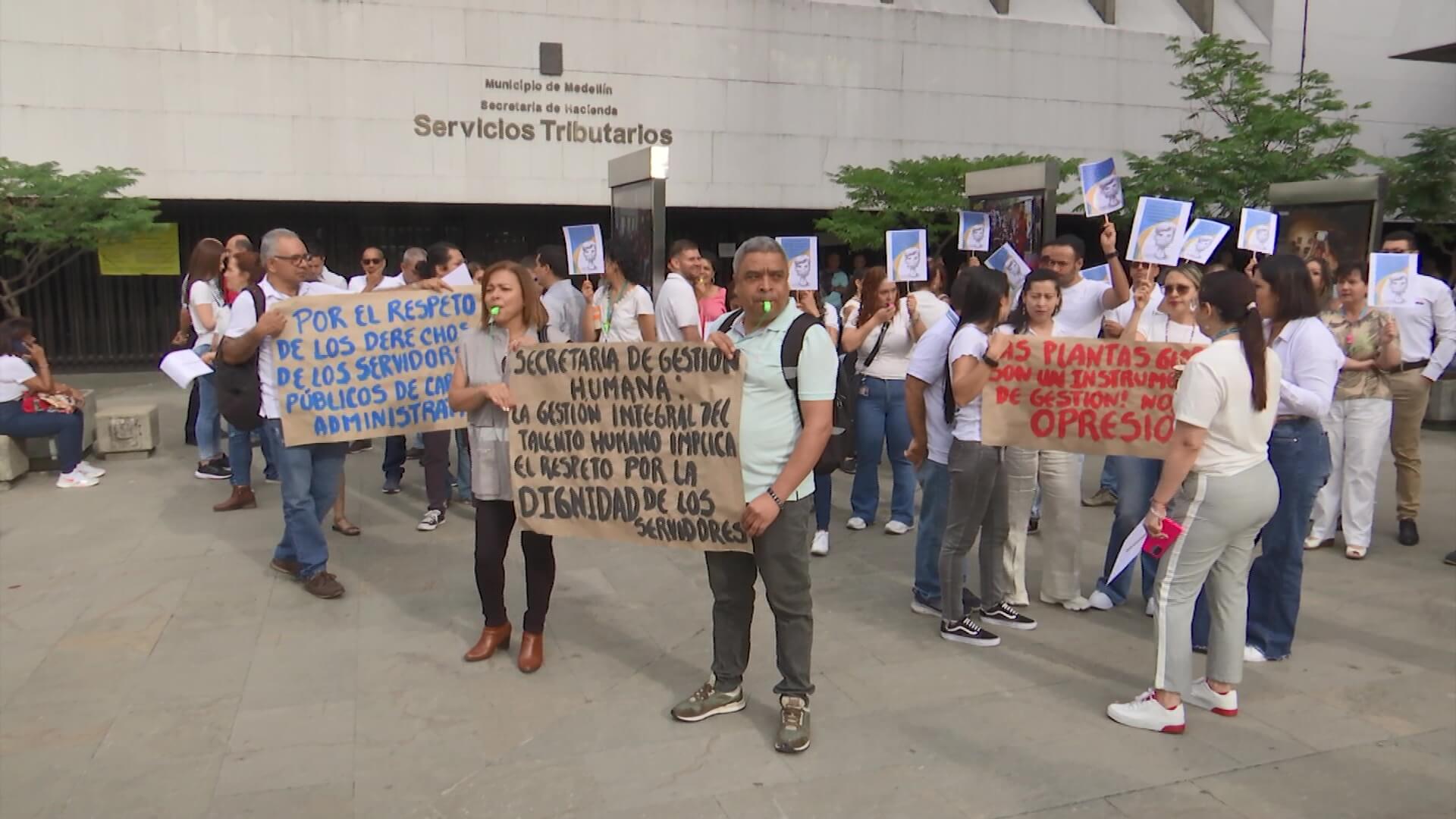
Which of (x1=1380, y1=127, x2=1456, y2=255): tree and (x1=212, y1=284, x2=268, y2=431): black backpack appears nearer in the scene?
(x1=212, y1=284, x2=268, y2=431): black backpack

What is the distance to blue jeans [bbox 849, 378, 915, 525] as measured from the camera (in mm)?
7176

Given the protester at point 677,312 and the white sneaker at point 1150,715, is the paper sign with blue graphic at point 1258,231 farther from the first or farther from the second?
the white sneaker at point 1150,715

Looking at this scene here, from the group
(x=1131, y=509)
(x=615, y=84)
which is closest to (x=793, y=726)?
(x=1131, y=509)

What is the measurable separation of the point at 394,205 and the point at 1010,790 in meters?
17.7

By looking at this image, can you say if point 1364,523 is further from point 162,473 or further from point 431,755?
point 162,473

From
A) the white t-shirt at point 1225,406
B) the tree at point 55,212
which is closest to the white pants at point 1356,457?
the white t-shirt at point 1225,406

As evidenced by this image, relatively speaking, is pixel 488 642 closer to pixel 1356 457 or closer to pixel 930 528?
pixel 930 528

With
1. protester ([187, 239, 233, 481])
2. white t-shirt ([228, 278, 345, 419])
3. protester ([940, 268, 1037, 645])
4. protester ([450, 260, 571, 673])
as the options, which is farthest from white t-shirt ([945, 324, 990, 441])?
protester ([187, 239, 233, 481])

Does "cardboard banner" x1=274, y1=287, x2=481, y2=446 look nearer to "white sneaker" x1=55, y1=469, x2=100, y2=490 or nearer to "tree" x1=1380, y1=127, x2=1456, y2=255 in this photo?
"white sneaker" x1=55, y1=469, x2=100, y2=490

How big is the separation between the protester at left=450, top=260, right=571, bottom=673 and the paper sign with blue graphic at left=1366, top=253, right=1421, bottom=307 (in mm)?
5566

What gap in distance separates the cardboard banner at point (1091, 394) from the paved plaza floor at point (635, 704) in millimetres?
977

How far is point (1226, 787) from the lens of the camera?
12.2ft

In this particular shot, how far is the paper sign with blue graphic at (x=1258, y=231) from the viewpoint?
312 inches

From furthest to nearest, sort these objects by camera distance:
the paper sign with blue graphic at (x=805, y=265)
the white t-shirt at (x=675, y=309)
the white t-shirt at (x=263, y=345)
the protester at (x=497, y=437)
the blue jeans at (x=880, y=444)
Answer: the paper sign with blue graphic at (x=805, y=265) < the blue jeans at (x=880, y=444) < the white t-shirt at (x=675, y=309) < the white t-shirt at (x=263, y=345) < the protester at (x=497, y=437)
